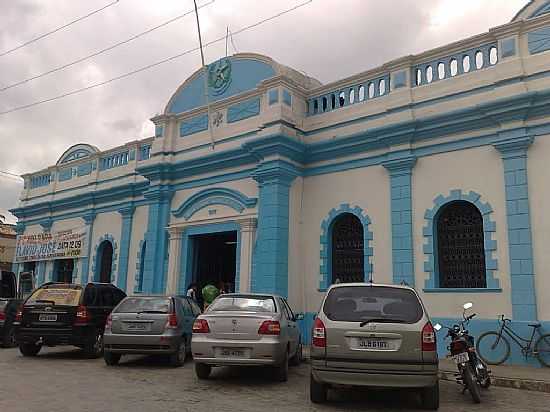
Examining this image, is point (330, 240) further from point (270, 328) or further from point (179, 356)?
point (270, 328)

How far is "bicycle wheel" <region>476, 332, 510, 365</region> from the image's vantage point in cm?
977

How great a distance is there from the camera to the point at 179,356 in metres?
9.67

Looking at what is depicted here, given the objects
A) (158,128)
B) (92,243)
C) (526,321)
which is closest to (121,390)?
(526,321)

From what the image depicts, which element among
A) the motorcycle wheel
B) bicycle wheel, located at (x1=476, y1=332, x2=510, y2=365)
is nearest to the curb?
the motorcycle wheel

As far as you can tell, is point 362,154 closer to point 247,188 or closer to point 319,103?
point 319,103

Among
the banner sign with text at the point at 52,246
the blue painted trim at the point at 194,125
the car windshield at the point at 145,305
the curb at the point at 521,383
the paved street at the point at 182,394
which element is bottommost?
the paved street at the point at 182,394

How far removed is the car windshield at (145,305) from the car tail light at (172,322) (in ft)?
0.50

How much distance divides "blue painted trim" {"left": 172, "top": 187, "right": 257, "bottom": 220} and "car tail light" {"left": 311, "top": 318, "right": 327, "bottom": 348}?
7.55 meters

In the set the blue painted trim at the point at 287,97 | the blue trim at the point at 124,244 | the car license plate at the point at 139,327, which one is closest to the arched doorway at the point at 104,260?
the blue trim at the point at 124,244

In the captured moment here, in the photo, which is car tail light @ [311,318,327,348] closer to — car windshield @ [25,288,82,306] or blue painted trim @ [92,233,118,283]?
car windshield @ [25,288,82,306]

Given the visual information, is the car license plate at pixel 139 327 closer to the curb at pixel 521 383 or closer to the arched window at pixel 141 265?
the curb at pixel 521 383

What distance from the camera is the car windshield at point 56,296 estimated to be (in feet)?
34.5

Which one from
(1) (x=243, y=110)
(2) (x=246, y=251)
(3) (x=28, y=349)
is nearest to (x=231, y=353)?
(3) (x=28, y=349)

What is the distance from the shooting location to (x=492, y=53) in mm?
11312
